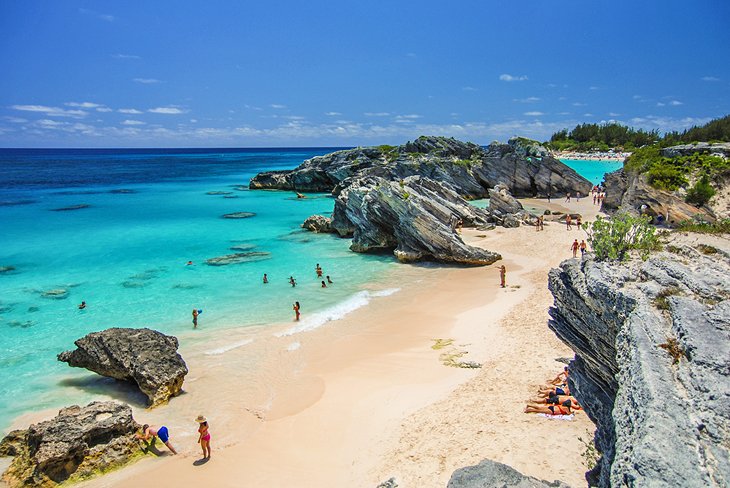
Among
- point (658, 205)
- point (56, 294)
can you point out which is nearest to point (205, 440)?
point (56, 294)

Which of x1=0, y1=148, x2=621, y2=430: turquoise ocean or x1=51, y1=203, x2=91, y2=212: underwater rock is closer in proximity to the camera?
x1=0, y1=148, x2=621, y2=430: turquoise ocean

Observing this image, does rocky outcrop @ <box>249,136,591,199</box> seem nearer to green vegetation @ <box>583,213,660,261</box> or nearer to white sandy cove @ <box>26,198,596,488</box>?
white sandy cove @ <box>26,198,596,488</box>

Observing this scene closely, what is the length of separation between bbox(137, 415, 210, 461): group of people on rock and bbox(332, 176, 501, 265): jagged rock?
20818 millimetres

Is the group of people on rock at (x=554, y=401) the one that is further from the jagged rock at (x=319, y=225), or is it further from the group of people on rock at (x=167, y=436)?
the jagged rock at (x=319, y=225)

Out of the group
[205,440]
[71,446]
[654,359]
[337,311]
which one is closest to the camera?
[654,359]

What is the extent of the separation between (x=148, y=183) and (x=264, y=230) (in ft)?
228

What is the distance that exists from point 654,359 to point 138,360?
50.1ft

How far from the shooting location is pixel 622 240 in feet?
27.5

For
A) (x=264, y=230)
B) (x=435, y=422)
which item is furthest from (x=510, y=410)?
(x=264, y=230)

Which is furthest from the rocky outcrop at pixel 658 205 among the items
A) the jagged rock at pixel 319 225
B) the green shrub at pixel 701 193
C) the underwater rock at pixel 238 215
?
the underwater rock at pixel 238 215

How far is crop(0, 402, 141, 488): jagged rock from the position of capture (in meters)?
11.4

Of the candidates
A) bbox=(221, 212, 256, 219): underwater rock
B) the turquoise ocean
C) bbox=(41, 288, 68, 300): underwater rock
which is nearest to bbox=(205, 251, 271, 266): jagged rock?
the turquoise ocean

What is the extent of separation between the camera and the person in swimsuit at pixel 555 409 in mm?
11625

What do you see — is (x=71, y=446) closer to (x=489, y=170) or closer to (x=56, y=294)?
(x=56, y=294)
